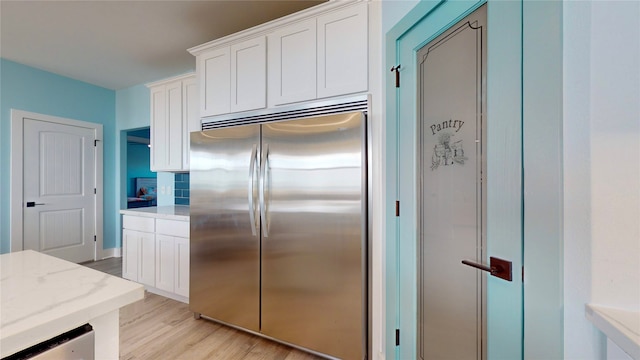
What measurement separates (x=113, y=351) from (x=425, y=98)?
147 centimetres

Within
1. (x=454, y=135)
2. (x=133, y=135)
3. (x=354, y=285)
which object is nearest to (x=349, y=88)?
(x=454, y=135)

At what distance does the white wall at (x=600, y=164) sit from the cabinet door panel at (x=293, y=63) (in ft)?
4.58

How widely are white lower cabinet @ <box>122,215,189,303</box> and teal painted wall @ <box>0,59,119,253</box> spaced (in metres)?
1.52

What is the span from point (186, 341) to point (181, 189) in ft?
6.49

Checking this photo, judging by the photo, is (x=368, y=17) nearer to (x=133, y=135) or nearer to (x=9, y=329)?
(x=9, y=329)

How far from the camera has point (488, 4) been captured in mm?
953

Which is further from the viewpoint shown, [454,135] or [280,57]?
[280,57]

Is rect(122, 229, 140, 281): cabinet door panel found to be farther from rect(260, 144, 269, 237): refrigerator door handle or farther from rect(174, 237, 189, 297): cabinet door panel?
rect(260, 144, 269, 237): refrigerator door handle

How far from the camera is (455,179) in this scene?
114 cm

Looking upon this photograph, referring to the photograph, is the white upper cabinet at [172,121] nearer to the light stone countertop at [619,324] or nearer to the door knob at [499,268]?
the door knob at [499,268]

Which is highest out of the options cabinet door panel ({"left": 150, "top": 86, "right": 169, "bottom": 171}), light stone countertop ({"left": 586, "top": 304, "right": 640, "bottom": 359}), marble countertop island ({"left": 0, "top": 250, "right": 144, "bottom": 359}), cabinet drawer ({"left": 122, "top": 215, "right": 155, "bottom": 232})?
cabinet door panel ({"left": 150, "top": 86, "right": 169, "bottom": 171})

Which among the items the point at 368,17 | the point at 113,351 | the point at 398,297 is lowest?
the point at 398,297

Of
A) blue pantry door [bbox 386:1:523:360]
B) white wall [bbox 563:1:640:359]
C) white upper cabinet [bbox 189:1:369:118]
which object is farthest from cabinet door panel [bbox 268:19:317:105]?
white wall [bbox 563:1:640:359]

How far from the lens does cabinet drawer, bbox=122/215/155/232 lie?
2719mm
